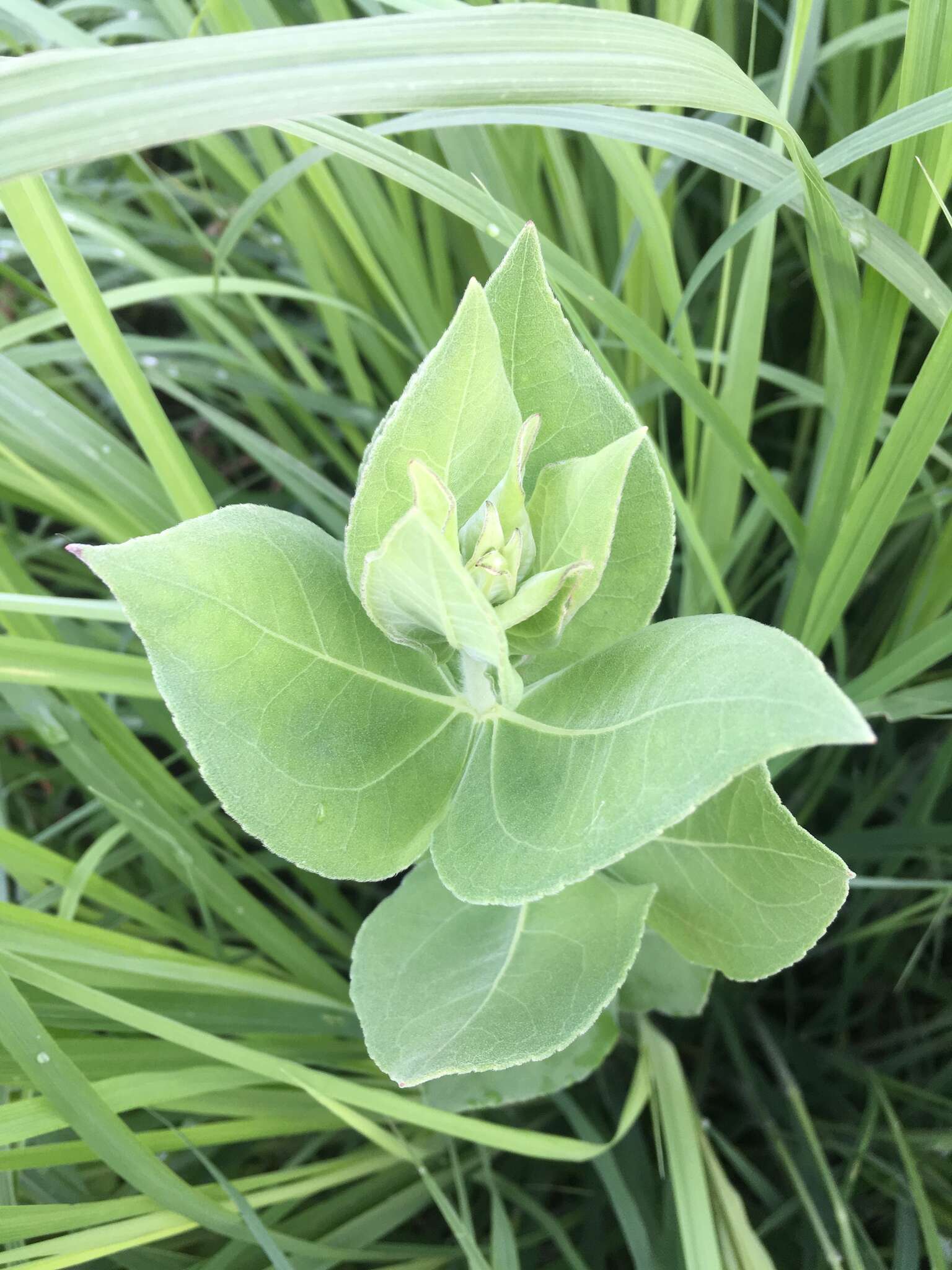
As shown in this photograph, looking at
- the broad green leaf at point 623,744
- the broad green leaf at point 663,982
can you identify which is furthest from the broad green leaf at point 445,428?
the broad green leaf at point 663,982

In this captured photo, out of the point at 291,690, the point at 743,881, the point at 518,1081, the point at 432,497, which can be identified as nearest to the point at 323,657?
the point at 291,690

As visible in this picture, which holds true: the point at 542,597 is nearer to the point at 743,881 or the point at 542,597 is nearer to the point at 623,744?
the point at 623,744

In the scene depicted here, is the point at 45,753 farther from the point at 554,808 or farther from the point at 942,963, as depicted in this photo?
the point at 942,963

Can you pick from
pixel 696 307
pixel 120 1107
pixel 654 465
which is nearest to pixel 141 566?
pixel 654 465

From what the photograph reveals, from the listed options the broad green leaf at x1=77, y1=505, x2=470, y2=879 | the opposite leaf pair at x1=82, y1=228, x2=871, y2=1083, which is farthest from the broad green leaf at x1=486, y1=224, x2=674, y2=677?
the broad green leaf at x1=77, y1=505, x2=470, y2=879

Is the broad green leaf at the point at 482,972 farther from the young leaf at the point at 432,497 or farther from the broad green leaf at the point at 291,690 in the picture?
the young leaf at the point at 432,497
